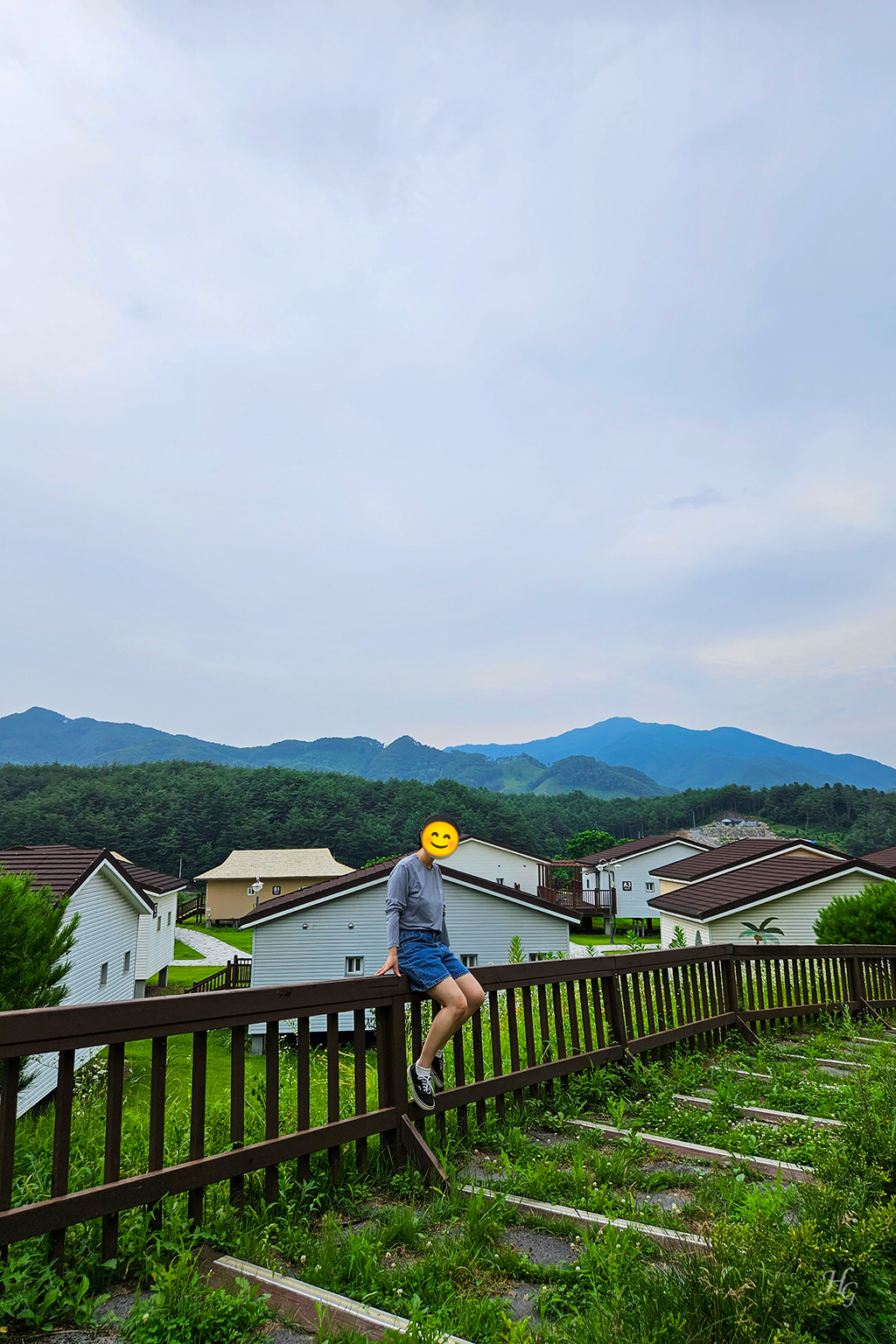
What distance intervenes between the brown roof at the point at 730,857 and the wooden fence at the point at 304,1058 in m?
21.0

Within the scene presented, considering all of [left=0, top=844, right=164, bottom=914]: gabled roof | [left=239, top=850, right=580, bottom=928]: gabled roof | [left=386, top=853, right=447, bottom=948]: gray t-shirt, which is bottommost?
[left=239, top=850, right=580, bottom=928]: gabled roof

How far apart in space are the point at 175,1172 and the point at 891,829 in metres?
97.3

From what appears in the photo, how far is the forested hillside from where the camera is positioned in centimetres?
7394

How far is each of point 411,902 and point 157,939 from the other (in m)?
27.9

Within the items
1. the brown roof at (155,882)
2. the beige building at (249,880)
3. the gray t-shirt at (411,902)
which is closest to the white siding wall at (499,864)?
the beige building at (249,880)

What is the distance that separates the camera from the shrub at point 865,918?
51.1ft

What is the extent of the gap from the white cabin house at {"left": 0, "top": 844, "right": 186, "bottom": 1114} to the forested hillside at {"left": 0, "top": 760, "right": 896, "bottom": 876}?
162 ft

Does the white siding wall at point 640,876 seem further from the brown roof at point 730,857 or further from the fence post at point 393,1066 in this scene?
the fence post at point 393,1066

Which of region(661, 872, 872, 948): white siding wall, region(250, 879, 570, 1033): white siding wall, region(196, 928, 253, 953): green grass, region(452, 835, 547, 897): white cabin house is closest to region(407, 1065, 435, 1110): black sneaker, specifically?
region(250, 879, 570, 1033): white siding wall

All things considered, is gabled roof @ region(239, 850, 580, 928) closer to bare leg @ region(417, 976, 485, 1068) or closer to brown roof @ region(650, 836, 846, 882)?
brown roof @ region(650, 836, 846, 882)

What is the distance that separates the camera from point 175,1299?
2.28 meters

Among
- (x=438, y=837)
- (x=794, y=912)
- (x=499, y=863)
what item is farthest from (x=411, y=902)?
(x=499, y=863)

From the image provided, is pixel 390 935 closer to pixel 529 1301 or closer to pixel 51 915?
pixel 529 1301

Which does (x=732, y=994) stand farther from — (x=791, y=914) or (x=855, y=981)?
(x=791, y=914)
